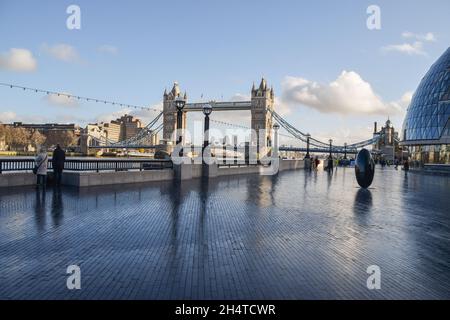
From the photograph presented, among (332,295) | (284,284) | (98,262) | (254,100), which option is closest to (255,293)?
(284,284)

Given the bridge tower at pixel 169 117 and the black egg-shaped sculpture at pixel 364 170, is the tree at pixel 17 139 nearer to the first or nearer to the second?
the bridge tower at pixel 169 117

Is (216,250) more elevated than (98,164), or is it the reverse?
(98,164)

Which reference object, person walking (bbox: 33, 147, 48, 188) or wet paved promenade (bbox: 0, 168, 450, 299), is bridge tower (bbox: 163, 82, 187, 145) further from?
wet paved promenade (bbox: 0, 168, 450, 299)

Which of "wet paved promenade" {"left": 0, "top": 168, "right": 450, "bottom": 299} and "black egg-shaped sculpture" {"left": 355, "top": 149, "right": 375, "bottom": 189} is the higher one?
"black egg-shaped sculpture" {"left": 355, "top": 149, "right": 375, "bottom": 189}

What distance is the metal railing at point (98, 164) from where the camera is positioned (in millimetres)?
14625

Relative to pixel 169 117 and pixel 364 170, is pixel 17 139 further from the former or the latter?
pixel 364 170

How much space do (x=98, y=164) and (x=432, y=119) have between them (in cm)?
5984

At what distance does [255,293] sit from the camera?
4.20 meters

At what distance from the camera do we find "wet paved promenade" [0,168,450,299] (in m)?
4.33

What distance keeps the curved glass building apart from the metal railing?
50.9 meters

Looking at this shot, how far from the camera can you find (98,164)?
665 inches

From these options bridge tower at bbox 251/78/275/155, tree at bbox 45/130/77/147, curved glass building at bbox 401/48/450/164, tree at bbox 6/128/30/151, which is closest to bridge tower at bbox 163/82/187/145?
bridge tower at bbox 251/78/275/155

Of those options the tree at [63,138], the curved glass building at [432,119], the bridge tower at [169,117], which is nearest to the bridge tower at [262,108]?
the bridge tower at [169,117]

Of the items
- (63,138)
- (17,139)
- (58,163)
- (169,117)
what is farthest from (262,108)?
(58,163)
